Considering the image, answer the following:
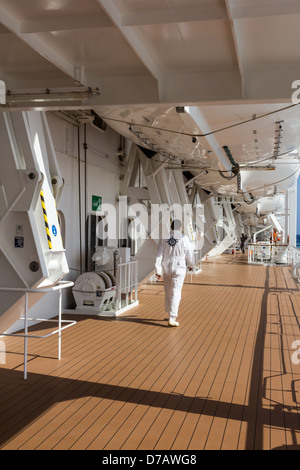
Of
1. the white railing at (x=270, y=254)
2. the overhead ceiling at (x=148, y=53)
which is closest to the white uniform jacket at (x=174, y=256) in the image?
the overhead ceiling at (x=148, y=53)

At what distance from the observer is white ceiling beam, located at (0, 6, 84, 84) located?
3.17 metres

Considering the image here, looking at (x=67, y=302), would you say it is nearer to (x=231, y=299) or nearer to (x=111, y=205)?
(x=111, y=205)

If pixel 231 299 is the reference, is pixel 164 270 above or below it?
above

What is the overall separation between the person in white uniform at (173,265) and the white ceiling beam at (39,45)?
395 cm

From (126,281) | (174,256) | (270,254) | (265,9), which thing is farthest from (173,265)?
(270,254)

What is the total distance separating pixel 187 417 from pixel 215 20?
2.93 m

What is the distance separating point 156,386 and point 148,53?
9.79ft

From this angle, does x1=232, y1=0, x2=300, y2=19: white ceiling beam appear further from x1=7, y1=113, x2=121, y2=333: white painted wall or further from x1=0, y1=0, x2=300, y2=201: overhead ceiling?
x1=7, y1=113, x2=121, y2=333: white painted wall

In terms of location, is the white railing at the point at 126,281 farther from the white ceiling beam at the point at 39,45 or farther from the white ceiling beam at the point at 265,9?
the white ceiling beam at the point at 265,9

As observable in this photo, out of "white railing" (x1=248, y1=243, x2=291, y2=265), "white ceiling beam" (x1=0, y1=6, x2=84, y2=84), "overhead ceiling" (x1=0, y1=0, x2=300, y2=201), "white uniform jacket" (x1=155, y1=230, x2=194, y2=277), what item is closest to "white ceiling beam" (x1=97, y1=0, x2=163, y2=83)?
"overhead ceiling" (x1=0, y1=0, x2=300, y2=201)

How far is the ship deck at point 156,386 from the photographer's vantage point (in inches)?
139

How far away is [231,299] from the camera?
1077 cm

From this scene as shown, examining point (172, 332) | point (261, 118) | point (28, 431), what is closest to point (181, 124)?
point (261, 118)

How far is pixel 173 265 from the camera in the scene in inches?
294
